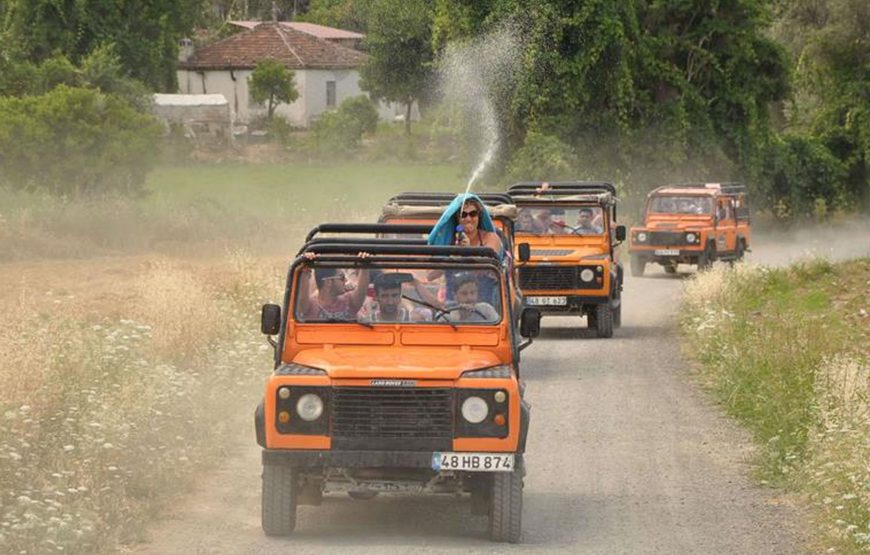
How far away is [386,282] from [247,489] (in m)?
2.27

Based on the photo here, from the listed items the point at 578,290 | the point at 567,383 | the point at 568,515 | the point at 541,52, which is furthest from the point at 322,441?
the point at 541,52

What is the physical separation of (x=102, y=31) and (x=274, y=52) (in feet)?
59.8

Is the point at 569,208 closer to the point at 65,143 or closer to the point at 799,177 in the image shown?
the point at 65,143

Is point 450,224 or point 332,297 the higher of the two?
point 450,224

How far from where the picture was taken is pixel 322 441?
1091cm

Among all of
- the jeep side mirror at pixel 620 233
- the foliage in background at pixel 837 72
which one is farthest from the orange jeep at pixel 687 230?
the foliage in background at pixel 837 72

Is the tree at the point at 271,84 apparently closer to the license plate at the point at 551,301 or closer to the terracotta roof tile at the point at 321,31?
the terracotta roof tile at the point at 321,31

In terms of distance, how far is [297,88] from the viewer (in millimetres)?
92250

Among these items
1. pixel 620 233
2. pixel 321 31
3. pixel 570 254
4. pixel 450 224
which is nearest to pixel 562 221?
pixel 570 254

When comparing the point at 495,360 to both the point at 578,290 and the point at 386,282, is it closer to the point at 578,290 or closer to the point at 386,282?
the point at 386,282

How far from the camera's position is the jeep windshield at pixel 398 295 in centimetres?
1195

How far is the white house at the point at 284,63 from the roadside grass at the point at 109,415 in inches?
2845

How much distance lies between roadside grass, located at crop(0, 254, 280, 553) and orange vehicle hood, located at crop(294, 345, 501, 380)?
167 centimetres

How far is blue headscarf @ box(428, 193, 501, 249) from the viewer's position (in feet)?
44.6
